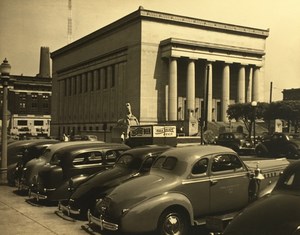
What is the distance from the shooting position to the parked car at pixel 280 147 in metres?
21.8

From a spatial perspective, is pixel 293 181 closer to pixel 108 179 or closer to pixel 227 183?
pixel 227 183

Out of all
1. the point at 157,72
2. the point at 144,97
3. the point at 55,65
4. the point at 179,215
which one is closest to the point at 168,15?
the point at 157,72

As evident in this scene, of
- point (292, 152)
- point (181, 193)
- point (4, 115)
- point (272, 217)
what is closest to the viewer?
point (272, 217)

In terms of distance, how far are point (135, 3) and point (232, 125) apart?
54067mm

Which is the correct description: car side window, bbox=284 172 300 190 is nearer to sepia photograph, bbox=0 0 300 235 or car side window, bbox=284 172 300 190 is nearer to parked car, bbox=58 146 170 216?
sepia photograph, bbox=0 0 300 235

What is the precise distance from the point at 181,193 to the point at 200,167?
73cm

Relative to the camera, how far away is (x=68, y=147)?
39.1 ft

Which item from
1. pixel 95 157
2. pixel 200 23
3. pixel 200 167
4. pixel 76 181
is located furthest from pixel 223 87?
pixel 200 167

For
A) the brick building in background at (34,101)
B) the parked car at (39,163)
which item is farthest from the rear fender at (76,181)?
the brick building in background at (34,101)

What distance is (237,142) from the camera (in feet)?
95.0

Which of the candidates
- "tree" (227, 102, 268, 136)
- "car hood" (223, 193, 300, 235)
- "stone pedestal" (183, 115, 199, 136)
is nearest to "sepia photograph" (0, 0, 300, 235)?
"car hood" (223, 193, 300, 235)

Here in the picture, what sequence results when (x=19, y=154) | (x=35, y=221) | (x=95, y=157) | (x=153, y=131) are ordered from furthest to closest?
1. (x=153, y=131)
2. (x=19, y=154)
3. (x=95, y=157)
4. (x=35, y=221)

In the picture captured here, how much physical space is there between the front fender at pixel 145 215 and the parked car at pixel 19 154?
8.63 meters

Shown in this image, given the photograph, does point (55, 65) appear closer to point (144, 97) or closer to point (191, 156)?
point (144, 97)
